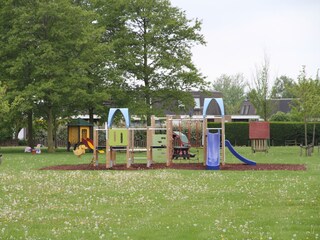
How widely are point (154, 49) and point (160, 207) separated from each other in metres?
37.2

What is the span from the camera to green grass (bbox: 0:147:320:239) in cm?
1066

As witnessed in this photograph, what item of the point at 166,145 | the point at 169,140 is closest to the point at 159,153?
the point at 166,145

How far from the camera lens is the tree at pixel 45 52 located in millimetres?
43094

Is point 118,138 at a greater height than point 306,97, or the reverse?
point 306,97

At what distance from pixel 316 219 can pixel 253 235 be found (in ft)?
7.30

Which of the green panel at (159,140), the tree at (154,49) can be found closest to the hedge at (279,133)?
the tree at (154,49)

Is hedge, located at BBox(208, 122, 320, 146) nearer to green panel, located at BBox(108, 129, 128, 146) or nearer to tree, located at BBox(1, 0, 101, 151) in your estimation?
tree, located at BBox(1, 0, 101, 151)

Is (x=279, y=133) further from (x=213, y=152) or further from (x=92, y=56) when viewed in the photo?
(x=213, y=152)

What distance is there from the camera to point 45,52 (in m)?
43.5

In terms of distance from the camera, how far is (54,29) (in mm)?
45000

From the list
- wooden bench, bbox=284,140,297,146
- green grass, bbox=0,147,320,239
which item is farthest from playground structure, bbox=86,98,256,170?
wooden bench, bbox=284,140,297,146

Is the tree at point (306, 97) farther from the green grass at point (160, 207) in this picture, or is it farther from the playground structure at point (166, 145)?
the green grass at point (160, 207)

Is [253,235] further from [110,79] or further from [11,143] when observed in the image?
[11,143]

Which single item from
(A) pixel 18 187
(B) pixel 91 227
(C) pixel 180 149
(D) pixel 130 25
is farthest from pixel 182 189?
(D) pixel 130 25
